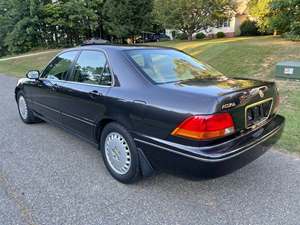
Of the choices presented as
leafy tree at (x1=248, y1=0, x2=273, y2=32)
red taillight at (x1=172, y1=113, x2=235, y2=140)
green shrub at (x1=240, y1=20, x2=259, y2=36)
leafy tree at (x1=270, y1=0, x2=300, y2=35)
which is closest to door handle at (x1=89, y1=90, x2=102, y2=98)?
red taillight at (x1=172, y1=113, x2=235, y2=140)

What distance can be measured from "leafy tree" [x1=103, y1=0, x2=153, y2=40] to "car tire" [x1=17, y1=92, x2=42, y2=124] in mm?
25482

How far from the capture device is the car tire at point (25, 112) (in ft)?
17.9

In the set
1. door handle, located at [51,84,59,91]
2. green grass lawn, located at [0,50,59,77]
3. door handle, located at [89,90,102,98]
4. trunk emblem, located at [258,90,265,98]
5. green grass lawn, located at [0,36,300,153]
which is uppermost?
trunk emblem, located at [258,90,265,98]

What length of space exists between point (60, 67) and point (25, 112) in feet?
5.56

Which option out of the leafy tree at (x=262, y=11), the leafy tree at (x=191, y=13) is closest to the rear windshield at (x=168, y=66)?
the leafy tree at (x=262, y=11)

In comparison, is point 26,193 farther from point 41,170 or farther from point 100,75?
point 100,75

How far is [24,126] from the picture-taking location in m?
5.45

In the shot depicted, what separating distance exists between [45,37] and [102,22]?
696cm

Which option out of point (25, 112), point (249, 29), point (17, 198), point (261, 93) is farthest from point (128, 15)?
point (17, 198)

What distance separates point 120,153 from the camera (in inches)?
127

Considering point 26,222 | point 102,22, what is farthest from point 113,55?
point 102,22

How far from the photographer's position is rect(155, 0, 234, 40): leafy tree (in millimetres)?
23531

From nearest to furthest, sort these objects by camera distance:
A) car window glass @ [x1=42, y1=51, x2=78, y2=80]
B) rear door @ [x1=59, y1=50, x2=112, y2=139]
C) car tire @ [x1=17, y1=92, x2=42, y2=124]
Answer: rear door @ [x1=59, y1=50, x2=112, y2=139], car window glass @ [x1=42, y1=51, x2=78, y2=80], car tire @ [x1=17, y1=92, x2=42, y2=124]

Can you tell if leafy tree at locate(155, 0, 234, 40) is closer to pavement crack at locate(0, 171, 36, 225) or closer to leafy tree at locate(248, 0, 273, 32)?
leafy tree at locate(248, 0, 273, 32)
